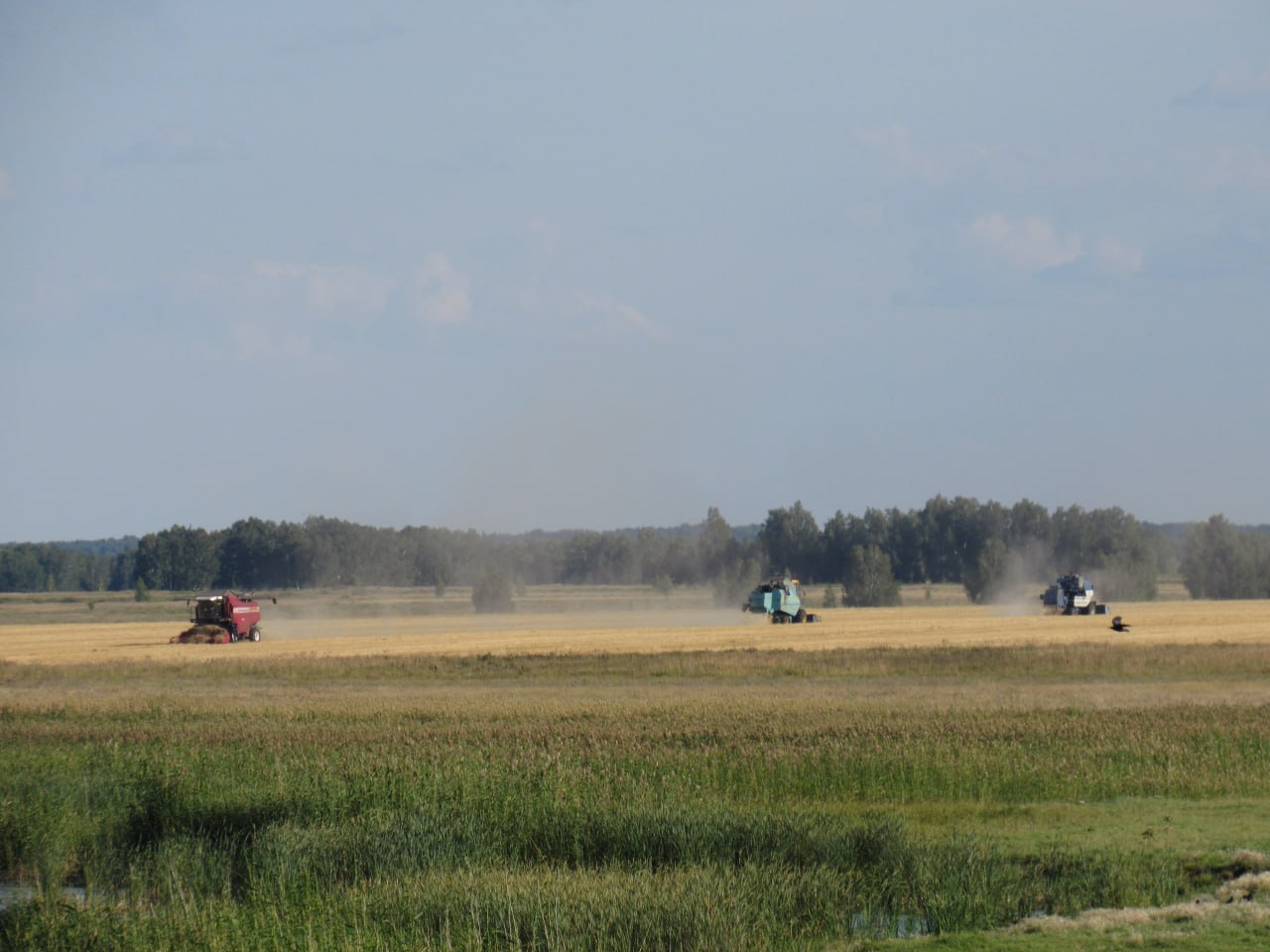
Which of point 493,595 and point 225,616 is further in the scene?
point 493,595

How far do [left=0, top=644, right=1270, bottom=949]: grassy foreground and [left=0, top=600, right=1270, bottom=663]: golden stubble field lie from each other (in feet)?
A: 72.5

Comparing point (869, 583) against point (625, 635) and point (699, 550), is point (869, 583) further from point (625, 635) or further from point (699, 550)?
point (625, 635)

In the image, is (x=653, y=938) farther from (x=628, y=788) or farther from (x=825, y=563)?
(x=825, y=563)

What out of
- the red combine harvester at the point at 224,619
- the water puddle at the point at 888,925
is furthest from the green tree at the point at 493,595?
the water puddle at the point at 888,925

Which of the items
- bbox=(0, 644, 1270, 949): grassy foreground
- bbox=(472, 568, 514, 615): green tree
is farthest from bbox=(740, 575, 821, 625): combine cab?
bbox=(0, 644, 1270, 949): grassy foreground

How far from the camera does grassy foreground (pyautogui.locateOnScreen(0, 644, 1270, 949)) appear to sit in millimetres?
13773

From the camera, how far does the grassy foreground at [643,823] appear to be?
13.8 metres

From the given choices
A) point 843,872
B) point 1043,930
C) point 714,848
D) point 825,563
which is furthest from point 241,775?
→ point 825,563

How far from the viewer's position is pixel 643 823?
59.2 feet

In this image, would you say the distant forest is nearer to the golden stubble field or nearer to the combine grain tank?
the golden stubble field

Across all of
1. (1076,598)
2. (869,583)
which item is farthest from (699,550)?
(1076,598)

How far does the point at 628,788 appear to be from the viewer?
20.4 metres

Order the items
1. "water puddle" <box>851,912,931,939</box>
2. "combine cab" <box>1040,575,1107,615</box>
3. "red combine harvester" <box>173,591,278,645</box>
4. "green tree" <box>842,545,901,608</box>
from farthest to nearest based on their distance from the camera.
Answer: "green tree" <box>842,545,901,608</box>
"combine cab" <box>1040,575,1107,615</box>
"red combine harvester" <box>173,591,278,645</box>
"water puddle" <box>851,912,931,939</box>

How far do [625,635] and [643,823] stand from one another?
166 feet
